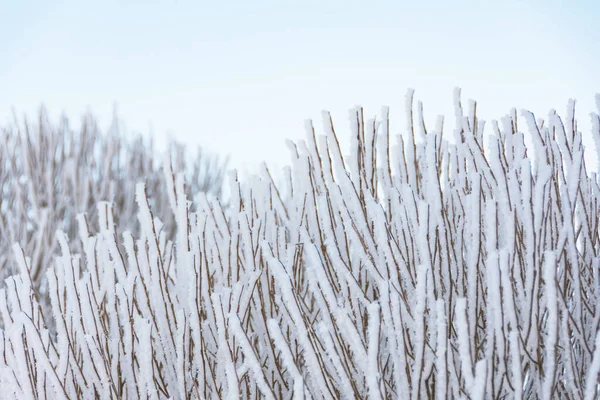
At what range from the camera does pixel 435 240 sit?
4.89 ft

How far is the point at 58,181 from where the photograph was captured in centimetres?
671

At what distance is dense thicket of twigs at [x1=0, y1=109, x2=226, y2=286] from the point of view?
6.13 metres

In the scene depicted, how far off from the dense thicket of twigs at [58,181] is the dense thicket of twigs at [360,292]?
453 cm

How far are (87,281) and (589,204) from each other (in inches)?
56.7

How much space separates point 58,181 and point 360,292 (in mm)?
5958

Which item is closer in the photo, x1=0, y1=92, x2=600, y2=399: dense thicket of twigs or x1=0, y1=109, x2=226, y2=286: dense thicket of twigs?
x1=0, y1=92, x2=600, y2=399: dense thicket of twigs

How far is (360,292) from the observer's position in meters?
1.49

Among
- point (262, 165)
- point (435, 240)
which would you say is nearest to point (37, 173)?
point (262, 165)

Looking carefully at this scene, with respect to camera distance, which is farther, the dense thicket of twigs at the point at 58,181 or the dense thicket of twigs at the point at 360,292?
the dense thicket of twigs at the point at 58,181

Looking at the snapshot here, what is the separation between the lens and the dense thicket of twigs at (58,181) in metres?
6.13

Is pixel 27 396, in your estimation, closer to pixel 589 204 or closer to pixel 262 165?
pixel 262 165

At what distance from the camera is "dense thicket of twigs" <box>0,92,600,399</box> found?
1277 mm

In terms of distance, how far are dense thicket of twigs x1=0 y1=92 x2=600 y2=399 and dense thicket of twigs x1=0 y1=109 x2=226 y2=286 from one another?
14.9ft

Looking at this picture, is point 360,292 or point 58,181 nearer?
point 360,292
